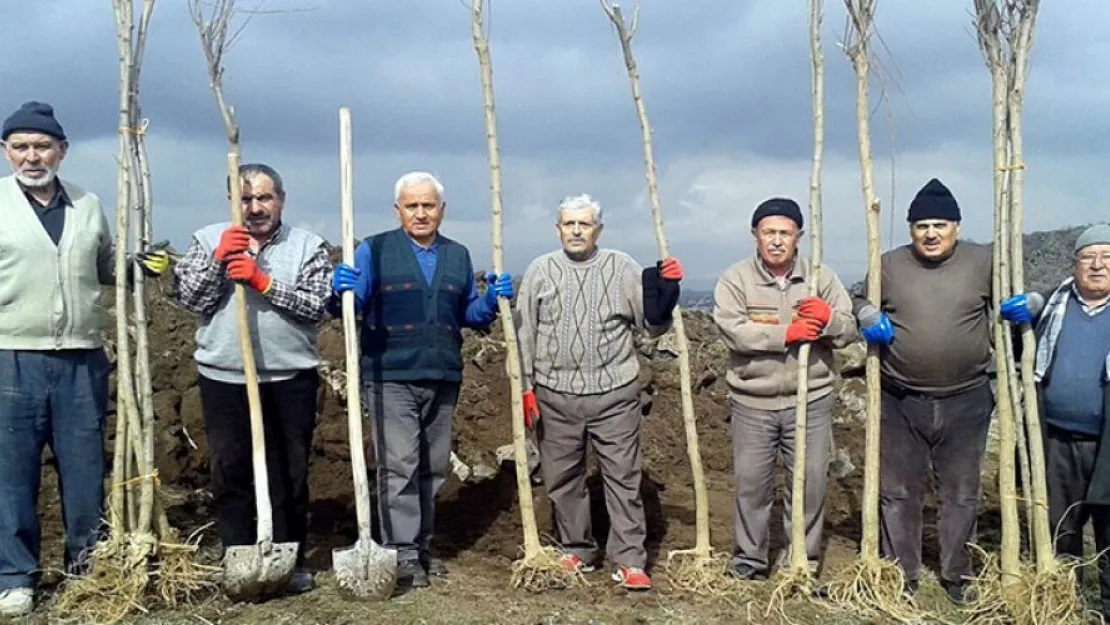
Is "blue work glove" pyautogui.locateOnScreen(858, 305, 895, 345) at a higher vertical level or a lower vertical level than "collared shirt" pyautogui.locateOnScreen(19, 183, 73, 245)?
lower

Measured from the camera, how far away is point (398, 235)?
4844 millimetres

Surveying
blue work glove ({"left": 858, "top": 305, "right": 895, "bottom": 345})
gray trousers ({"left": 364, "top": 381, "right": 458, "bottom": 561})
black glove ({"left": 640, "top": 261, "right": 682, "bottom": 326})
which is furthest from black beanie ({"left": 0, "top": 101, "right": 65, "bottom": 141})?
blue work glove ({"left": 858, "top": 305, "right": 895, "bottom": 345})

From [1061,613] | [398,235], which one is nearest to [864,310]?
[1061,613]

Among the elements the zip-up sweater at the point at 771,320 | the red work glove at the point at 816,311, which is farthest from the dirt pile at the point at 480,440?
the red work glove at the point at 816,311

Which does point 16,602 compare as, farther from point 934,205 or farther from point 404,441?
point 934,205

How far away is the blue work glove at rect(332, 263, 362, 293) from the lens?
15.0 feet

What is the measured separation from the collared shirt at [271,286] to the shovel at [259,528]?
0.15 m

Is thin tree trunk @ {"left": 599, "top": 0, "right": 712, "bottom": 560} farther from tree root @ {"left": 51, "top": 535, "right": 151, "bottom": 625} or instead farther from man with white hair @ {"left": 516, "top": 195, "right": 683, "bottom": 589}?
tree root @ {"left": 51, "top": 535, "right": 151, "bottom": 625}

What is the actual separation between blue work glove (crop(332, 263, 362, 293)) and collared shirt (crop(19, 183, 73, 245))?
1.29 meters

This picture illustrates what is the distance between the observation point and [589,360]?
4.91 metres

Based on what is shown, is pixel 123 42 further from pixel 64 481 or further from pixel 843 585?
pixel 843 585

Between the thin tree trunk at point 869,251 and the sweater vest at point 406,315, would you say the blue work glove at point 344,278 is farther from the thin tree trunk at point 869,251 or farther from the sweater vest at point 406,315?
the thin tree trunk at point 869,251

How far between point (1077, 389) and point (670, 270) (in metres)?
1.98

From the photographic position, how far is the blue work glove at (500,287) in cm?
488
